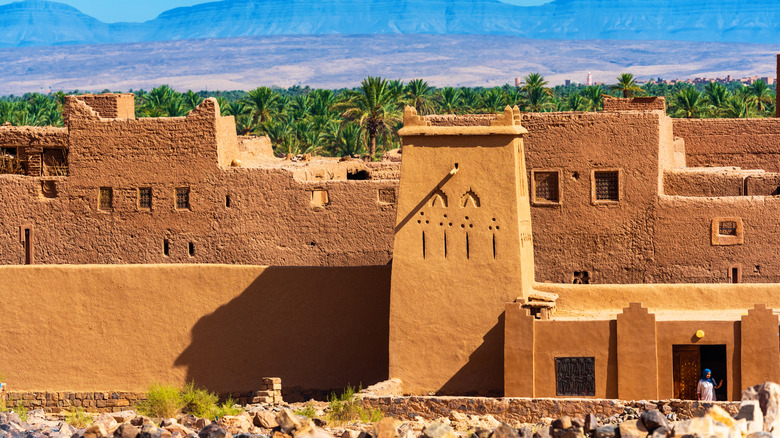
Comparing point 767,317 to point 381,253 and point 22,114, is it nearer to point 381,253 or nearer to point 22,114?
point 381,253

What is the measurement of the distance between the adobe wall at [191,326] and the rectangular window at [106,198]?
4962 mm

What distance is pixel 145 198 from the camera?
29.4 metres

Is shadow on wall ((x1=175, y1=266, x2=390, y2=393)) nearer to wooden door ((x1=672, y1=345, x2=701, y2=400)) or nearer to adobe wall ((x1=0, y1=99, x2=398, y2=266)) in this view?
adobe wall ((x1=0, y1=99, x2=398, y2=266))

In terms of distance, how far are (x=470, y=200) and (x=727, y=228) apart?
618cm

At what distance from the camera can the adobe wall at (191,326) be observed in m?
23.6

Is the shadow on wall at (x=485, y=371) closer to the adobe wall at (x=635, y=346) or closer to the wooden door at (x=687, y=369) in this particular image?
the adobe wall at (x=635, y=346)

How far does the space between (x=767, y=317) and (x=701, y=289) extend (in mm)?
2261

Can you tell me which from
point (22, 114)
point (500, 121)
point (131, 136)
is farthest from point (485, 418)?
point (22, 114)

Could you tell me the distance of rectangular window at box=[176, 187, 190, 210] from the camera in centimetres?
2900

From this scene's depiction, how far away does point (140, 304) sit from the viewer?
2438 centimetres

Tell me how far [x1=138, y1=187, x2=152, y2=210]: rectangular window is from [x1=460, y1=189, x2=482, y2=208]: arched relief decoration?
992cm

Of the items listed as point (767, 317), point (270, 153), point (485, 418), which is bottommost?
point (485, 418)

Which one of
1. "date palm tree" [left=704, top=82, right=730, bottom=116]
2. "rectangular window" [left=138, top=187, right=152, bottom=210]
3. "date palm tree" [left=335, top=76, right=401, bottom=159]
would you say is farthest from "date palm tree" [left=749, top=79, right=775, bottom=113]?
"rectangular window" [left=138, top=187, right=152, bottom=210]

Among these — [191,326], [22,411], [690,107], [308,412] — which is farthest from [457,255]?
[690,107]
